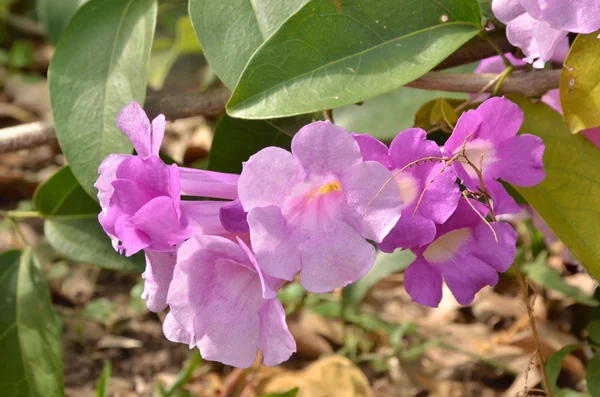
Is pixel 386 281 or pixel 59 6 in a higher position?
pixel 59 6

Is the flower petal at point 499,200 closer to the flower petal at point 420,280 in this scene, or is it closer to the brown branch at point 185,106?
the flower petal at point 420,280

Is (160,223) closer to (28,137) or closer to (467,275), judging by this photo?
(467,275)

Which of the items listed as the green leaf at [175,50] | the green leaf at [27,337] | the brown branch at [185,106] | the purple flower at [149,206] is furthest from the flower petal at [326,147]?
the green leaf at [175,50]

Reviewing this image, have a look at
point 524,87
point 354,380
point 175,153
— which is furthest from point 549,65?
point 175,153

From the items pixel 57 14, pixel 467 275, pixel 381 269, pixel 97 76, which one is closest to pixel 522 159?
pixel 467 275

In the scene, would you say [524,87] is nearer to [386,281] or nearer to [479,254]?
[479,254]

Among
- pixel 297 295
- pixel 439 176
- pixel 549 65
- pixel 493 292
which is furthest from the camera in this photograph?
pixel 493 292

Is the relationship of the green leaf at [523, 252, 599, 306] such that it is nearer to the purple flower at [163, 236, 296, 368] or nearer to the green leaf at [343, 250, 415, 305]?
the green leaf at [343, 250, 415, 305]
